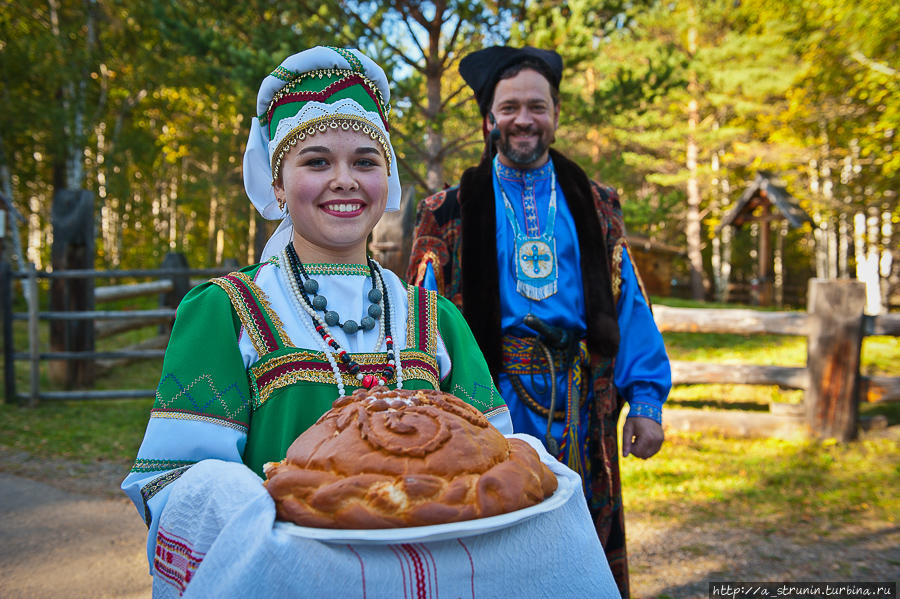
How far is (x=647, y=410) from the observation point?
2.44 meters

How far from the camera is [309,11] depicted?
7477 millimetres

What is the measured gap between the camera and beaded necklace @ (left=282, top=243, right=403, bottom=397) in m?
1.40

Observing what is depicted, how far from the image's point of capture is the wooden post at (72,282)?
737 centimetres

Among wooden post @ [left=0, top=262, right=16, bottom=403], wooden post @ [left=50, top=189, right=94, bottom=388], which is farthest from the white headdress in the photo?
wooden post @ [left=50, top=189, right=94, bottom=388]

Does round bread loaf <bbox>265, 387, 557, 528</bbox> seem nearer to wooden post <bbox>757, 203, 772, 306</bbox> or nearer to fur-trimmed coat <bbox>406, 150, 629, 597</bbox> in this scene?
fur-trimmed coat <bbox>406, 150, 629, 597</bbox>

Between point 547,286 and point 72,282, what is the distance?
6.81 m

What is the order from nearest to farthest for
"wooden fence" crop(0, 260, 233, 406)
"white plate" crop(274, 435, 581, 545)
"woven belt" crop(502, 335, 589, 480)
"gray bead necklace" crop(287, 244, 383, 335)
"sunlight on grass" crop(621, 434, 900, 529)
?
"white plate" crop(274, 435, 581, 545)
"gray bead necklace" crop(287, 244, 383, 335)
"woven belt" crop(502, 335, 589, 480)
"sunlight on grass" crop(621, 434, 900, 529)
"wooden fence" crop(0, 260, 233, 406)

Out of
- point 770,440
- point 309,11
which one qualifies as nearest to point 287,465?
point 770,440

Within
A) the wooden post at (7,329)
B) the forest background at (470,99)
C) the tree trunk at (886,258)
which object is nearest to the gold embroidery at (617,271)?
the forest background at (470,99)

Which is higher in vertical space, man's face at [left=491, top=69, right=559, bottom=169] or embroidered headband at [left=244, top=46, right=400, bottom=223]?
man's face at [left=491, top=69, right=559, bottom=169]

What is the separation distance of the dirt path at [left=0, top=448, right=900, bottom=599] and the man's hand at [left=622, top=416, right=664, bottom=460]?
144cm

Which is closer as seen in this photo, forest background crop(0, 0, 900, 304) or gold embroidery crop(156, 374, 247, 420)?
gold embroidery crop(156, 374, 247, 420)

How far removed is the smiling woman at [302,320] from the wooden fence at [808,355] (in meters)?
5.35

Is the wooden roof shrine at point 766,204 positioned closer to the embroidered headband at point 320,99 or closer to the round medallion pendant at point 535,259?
the round medallion pendant at point 535,259
